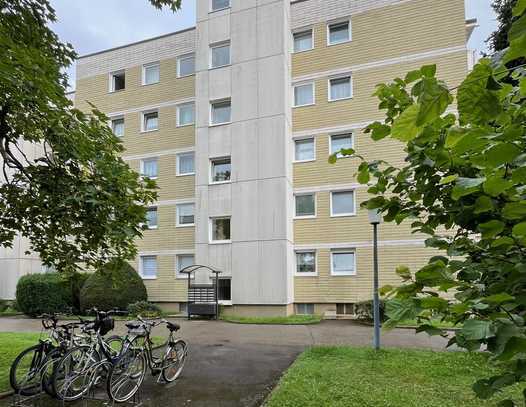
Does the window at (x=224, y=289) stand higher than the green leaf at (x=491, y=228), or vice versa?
the green leaf at (x=491, y=228)

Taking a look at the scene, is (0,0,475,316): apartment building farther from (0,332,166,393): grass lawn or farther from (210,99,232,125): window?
(0,332,166,393): grass lawn

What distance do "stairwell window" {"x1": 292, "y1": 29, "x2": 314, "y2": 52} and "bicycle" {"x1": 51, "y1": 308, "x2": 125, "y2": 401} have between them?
1748 cm

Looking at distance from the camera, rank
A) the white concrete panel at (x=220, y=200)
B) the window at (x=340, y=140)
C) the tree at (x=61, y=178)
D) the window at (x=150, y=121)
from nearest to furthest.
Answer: the tree at (x=61, y=178), the window at (x=340, y=140), the white concrete panel at (x=220, y=200), the window at (x=150, y=121)

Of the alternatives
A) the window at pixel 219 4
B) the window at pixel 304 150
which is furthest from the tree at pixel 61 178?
the window at pixel 219 4

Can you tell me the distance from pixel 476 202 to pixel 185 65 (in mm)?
23265

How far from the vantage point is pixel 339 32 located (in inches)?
790

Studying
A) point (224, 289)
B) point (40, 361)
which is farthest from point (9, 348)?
point (224, 289)

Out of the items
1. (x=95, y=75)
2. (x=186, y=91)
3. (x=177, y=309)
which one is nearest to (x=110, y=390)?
(x=177, y=309)

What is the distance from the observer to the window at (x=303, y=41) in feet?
67.6

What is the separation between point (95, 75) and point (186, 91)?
666cm

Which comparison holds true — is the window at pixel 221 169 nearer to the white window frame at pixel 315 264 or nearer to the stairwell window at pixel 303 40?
the white window frame at pixel 315 264

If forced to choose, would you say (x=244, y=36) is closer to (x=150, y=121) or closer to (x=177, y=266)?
(x=150, y=121)

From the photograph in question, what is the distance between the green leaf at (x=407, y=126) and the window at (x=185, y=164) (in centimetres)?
2122

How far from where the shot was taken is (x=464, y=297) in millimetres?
1384
